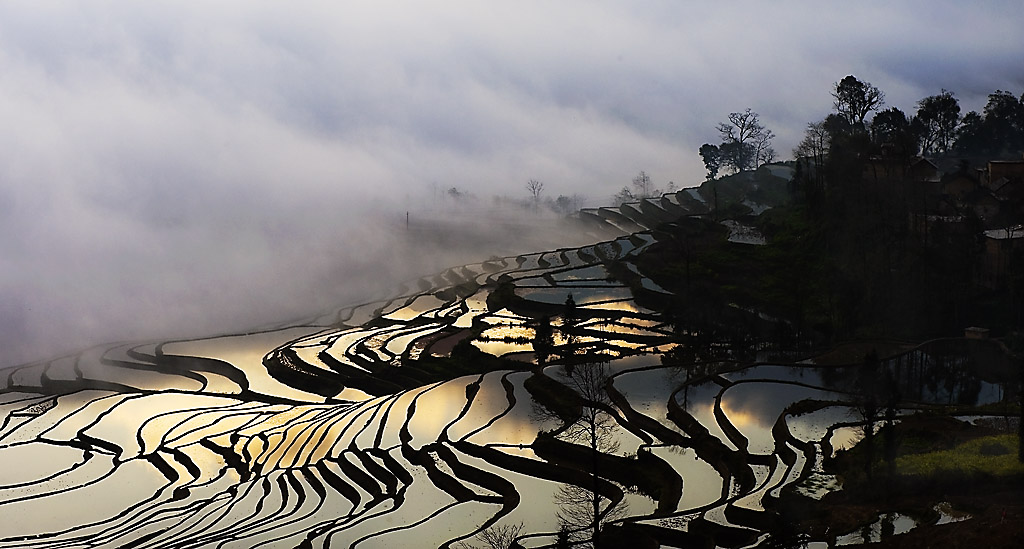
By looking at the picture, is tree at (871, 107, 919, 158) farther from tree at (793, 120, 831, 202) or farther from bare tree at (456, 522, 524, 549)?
bare tree at (456, 522, 524, 549)

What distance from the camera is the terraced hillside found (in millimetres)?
21172

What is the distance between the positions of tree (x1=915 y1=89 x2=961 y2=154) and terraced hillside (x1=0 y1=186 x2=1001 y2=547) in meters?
33.0

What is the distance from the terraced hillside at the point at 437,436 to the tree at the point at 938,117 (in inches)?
1300

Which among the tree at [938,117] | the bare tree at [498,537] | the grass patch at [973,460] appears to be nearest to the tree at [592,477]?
the bare tree at [498,537]

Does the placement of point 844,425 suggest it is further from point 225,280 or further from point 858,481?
point 225,280

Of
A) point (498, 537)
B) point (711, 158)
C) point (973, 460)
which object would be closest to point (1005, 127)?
point (711, 158)

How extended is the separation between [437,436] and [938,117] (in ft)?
166

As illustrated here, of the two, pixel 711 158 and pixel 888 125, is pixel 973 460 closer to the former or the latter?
pixel 888 125

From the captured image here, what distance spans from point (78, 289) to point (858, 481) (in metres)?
56.1

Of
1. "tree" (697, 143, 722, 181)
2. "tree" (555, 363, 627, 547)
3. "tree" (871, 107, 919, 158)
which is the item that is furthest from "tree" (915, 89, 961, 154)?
"tree" (555, 363, 627, 547)

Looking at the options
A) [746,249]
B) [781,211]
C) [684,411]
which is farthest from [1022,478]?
[781,211]

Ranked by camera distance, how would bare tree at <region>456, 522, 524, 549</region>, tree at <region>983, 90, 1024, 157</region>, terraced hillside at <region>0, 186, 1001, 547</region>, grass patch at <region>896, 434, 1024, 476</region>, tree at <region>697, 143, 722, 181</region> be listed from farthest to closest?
tree at <region>697, 143, 722, 181</region>
tree at <region>983, 90, 1024, 157</region>
terraced hillside at <region>0, 186, 1001, 547</region>
grass patch at <region>896, 434, 1024, 476</region>
bare tree at <region>456, 522, 524, 549</region>

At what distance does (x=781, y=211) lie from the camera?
5147cm

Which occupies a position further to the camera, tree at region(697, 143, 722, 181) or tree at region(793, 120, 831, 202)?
tree at region(697, 143, 722, 181)
